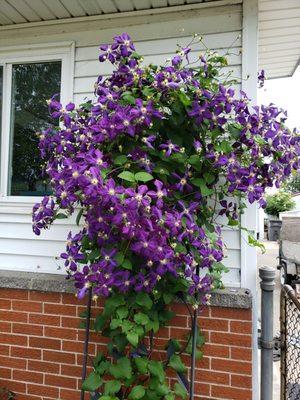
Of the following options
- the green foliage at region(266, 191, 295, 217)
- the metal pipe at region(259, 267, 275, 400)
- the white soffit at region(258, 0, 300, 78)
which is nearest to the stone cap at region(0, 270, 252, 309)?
the metal pipe at region(259, 267, 275, 400)

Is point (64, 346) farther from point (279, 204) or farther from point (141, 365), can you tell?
point (279, 204)

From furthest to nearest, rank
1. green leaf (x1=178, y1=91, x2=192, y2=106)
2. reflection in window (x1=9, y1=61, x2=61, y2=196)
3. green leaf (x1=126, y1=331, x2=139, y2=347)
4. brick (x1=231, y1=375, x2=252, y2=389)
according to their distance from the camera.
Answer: reflection in window (x1=9, y1=61, x2=61, y2=196)
brick (x1=231, y1=375, x2=252, y2=389)
green leaf (x1=178, y1=91, x2=192, y2=106)
green leaf (x1=126, y1=331, x2=139, y2=347)

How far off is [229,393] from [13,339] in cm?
147

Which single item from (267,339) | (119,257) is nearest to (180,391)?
(267,339)

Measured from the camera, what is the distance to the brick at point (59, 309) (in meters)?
2.50

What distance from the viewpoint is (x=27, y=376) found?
2592mm

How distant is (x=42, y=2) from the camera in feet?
8.29

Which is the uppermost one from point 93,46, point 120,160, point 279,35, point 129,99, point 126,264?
point 279,35

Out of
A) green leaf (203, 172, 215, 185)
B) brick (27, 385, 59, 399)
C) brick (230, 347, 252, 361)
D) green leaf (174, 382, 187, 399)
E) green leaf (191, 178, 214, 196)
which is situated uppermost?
green leaf (203, 172, 215, 185)

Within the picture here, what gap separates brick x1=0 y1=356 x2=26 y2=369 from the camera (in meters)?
2.60

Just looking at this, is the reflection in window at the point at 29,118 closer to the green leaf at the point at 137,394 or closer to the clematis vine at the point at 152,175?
the clematis vine at the point at 152,175

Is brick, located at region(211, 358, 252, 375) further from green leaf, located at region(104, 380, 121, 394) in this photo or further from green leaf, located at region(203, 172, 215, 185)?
green leaf, located at region(203, 172, 215, 185)

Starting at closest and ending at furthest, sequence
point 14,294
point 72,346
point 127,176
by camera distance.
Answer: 1. point 127,176
2. point 72,346
3. point 14,294

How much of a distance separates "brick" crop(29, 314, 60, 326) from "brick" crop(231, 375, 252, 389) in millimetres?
1165
